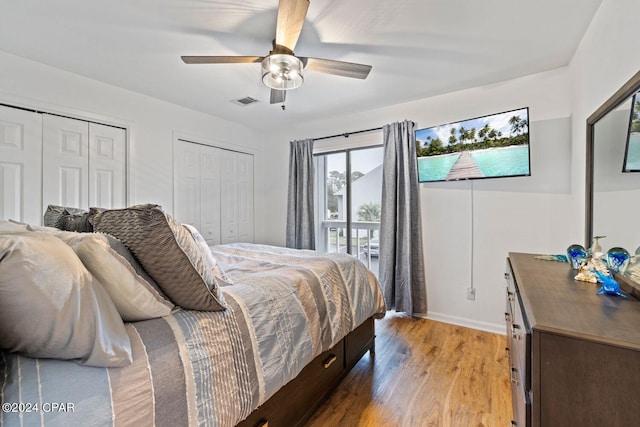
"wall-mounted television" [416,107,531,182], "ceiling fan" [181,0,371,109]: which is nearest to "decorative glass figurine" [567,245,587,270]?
"wall-mounted television" [416,107,531,182]

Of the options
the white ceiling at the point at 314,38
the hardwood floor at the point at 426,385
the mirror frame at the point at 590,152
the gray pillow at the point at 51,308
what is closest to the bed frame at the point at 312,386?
the hardwood floor at the point at 426,385

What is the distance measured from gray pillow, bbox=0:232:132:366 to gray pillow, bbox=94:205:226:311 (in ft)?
0.73

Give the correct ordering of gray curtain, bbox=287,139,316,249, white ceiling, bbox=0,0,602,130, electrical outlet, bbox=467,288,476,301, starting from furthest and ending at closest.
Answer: gray curtain, bbox=287,139,316,249, electrical outlet, bbox=467,288,476,301, white ceiling, bbox=0,0,602,130

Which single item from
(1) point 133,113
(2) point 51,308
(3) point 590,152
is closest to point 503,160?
(3) point 590,152

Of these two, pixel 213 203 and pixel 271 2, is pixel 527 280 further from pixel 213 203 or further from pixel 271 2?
pixel 213 203

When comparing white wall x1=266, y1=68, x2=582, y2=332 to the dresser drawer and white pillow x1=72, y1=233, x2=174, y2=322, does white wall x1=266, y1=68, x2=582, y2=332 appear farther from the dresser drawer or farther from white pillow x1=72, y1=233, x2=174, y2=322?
white pillow x1=72, y1=233, x2=174, y2=322

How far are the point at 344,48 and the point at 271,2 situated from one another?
680 mm

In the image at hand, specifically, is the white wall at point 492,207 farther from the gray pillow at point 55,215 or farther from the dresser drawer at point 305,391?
the gray pillow at point 55,215

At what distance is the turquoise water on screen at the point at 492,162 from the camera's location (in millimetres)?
2279

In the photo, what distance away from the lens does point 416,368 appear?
2.10m

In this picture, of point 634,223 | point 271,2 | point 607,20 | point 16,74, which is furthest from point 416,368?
point 16,74

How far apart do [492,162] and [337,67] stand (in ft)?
5.20

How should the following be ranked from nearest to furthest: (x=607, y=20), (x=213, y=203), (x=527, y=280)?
(x=527, y=280) → (x=607, y=20) → (x=213, y=203)

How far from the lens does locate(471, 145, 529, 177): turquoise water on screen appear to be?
227 centimetres
